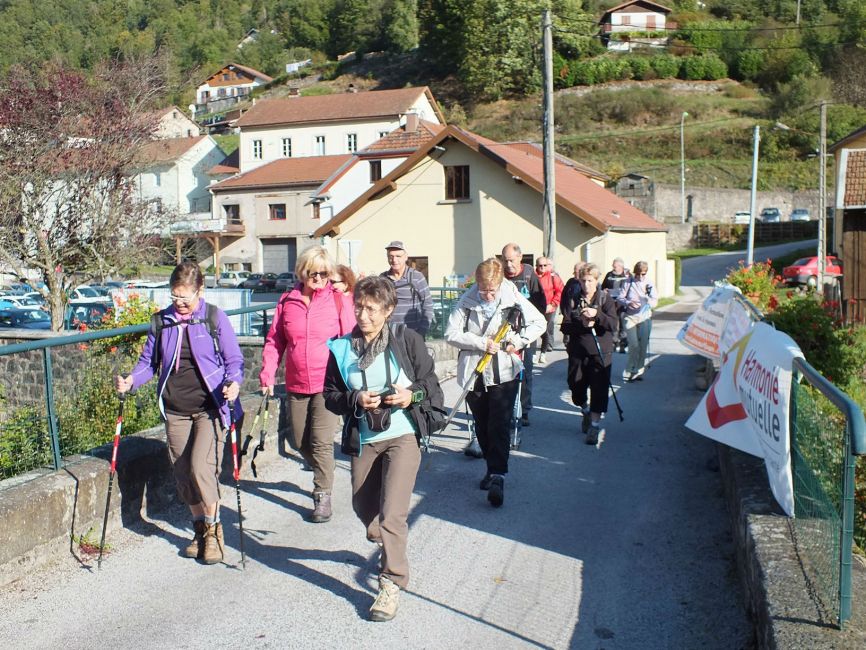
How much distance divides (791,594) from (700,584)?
1407mm

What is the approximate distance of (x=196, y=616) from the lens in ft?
15.9

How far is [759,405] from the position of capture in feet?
17.3

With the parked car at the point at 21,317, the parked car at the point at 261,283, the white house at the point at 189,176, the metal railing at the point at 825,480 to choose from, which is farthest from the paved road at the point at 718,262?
the metal railing at the point at 825,480

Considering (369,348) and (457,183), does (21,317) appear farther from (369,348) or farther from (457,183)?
(369,348)

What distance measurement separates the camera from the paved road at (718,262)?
4606 centimetres

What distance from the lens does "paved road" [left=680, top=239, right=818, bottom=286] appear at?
151ft

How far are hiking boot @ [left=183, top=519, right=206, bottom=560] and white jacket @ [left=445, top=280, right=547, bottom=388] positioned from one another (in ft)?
7.48

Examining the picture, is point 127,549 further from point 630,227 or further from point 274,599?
point 630,227

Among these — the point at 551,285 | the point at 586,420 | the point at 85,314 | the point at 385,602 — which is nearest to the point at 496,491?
the point at 385,602

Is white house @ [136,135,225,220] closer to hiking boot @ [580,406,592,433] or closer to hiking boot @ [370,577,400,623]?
hiking boot @ [580,406,592,433]

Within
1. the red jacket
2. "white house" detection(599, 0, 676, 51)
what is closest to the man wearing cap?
the red jacket

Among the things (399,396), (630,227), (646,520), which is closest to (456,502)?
(646,520)

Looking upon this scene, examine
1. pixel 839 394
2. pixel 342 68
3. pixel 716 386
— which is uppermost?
pixel 342 68

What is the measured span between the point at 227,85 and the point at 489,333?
136042mm
